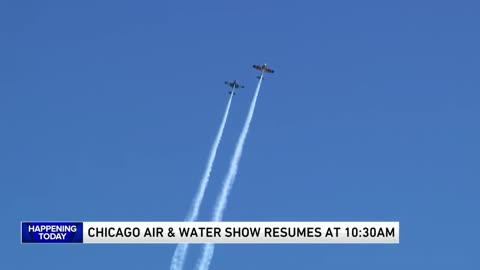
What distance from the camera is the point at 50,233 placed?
16288 cm

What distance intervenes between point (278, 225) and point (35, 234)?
38.4m

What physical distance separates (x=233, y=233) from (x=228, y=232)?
811 millimetres

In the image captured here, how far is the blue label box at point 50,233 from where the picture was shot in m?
161

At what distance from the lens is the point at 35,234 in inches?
6373

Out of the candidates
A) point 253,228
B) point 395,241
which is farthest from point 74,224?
point 395,241

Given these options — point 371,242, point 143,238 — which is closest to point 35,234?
point 143,238

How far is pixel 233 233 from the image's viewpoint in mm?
156500

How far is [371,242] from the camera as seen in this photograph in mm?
159250

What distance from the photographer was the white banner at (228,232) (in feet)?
509

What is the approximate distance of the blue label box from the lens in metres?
161

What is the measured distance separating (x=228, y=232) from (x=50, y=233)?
28.8 meters

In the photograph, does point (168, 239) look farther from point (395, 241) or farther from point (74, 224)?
point (395, 241)

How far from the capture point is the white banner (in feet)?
509

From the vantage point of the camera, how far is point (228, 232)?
157 metres
